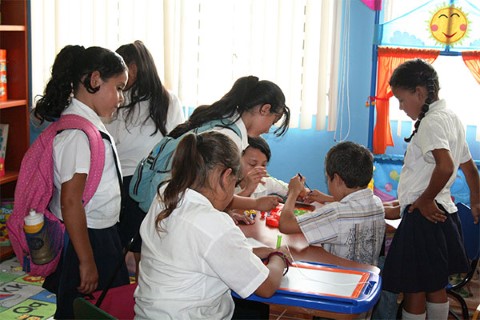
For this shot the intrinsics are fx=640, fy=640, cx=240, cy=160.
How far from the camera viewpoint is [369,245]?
90.1 inches

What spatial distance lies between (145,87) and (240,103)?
24.1 inches

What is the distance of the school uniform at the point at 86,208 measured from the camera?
6.63 ft

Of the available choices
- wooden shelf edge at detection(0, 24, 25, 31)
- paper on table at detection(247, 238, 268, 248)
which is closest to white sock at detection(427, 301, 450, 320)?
paper on table at detection(247, 238, 268, 248)

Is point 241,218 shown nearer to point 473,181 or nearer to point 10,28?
point 473,181

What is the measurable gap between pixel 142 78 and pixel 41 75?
1857 mm

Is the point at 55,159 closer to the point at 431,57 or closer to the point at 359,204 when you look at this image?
the point at 359,204

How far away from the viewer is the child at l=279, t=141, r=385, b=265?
2.25 meters

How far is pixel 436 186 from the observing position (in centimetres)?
251

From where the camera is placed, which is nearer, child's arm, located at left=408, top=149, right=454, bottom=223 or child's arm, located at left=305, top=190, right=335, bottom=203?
child's arm, located at left=408, top=149, right=454, bottom=223

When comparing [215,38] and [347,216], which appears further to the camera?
[215,38]

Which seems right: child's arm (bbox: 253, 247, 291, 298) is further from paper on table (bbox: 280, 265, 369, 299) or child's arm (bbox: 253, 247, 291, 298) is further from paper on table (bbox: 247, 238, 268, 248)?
paper on table (bbox: 247, 238, 268, 248)

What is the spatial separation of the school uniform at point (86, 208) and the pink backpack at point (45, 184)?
2 cm

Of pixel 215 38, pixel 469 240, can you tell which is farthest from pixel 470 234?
pixel 215 38

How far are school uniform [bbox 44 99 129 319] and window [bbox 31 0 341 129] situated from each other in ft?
6.73
